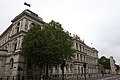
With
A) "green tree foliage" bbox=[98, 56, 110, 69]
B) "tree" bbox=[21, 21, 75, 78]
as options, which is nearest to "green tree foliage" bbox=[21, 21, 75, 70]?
"tree" bbox=[21, 21, 75, 78]

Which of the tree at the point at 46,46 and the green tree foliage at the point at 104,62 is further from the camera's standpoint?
the green tree foliage at the point at 104,62

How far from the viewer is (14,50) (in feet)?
120

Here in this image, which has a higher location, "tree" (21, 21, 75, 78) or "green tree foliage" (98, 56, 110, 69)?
"tree" (21, 21, 75, 78)

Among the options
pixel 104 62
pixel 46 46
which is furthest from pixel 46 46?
pixel 104 62

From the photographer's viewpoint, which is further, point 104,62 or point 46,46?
point 104,62

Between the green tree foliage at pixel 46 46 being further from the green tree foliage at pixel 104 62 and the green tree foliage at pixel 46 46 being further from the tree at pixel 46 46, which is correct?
the green tree foliage at pixel 104 62

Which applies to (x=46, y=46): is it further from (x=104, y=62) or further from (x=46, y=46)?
(x=104, y=62)

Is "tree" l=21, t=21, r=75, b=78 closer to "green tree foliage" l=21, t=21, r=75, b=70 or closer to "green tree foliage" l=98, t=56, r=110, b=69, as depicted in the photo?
"green tree foliage" l=21, t=21, r=75, b=70

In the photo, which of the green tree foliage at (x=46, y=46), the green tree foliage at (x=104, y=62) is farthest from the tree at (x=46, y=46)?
the green tree foliage at (x=104, y=62)

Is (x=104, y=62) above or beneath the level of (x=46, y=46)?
beneath

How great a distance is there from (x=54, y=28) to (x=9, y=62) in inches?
607

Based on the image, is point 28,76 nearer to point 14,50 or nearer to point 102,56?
point 14,50

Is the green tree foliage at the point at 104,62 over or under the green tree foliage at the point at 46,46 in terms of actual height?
under

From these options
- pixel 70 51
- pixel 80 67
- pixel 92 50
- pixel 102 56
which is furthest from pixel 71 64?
pixel 102 56
